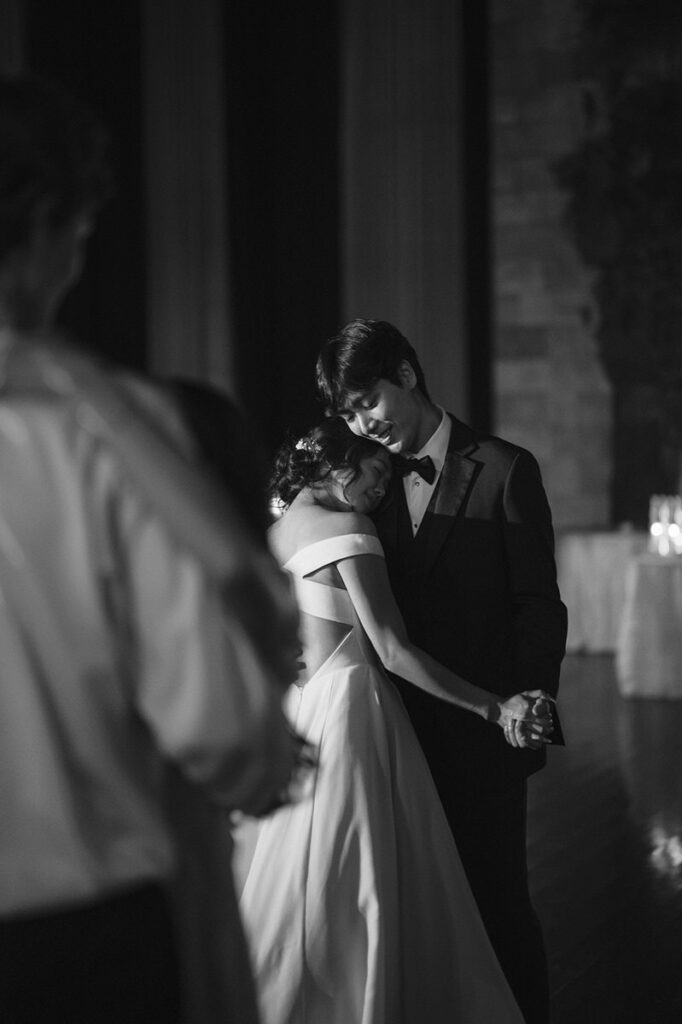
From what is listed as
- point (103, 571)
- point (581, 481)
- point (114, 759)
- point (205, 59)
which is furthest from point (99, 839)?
point (205, 59)

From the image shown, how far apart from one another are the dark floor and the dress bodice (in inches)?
44.4

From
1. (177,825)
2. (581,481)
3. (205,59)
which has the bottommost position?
(581,481)

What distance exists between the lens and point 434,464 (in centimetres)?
242

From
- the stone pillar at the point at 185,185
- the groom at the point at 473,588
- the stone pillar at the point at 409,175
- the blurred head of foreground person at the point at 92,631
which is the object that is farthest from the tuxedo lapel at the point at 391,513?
the stone pillar at the point at 409,175

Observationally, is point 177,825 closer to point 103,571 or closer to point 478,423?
point 103,571

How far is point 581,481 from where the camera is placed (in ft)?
31.6

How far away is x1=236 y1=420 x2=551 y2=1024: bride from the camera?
87.7 inches

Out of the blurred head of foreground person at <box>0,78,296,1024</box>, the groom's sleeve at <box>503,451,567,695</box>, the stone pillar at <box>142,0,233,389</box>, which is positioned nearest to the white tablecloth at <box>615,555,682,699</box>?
the stone pillar at <box>142,0,233,389</box>

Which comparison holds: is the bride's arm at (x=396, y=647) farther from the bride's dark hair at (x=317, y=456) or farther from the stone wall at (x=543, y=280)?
the stone wall at (x=543, y=280)

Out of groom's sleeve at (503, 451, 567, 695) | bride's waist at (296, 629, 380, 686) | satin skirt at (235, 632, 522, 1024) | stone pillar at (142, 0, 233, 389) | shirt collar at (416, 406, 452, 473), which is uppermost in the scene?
stone pillar at (142, 0, 233, 389)

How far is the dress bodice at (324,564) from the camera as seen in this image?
231 cm

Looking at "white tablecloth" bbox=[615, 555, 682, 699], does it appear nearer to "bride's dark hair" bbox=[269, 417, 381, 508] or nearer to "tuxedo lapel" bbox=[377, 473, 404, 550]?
"tuxedo lapel" bbox=[377, 473, 404, 550]

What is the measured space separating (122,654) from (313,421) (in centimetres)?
913

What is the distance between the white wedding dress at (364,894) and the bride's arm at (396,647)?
4cm
